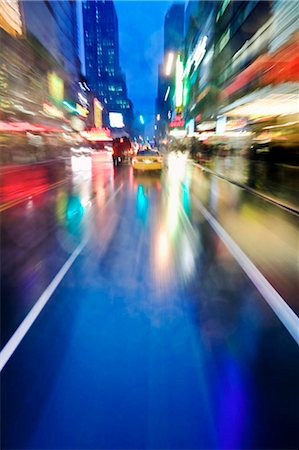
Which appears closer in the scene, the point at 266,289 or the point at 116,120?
the point at 266,289

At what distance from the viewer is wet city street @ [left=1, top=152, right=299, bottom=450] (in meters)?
2.46

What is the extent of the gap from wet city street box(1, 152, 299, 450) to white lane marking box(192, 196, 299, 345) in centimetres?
2

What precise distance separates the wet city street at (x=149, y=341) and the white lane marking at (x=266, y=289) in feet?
0.08

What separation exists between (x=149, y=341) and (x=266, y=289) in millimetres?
2144

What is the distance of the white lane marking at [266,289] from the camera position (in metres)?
3.81

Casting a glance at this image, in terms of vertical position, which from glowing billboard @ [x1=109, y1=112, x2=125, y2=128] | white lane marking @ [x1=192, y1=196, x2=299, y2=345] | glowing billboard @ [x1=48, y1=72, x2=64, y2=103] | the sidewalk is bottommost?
the sidewalk

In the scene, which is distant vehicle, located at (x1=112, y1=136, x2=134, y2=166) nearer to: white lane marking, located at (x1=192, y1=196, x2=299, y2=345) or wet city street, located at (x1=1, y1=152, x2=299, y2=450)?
wet city street, located at (x1=1, y1=152, x2=299, y2=450)

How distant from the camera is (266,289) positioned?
472 cm

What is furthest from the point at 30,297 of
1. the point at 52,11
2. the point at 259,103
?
the point at 52,11

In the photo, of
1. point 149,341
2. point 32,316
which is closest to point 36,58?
point 32,316

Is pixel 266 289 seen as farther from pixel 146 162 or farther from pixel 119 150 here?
pixel 119 150

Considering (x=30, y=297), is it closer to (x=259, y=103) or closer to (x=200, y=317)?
(x=200, y=317)

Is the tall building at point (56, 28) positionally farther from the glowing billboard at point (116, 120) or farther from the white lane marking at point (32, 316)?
the white lane marking at point (32, 316)

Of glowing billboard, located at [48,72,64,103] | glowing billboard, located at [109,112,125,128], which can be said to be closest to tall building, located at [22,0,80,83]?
glowing billboard, located at [48,72,64,103]
